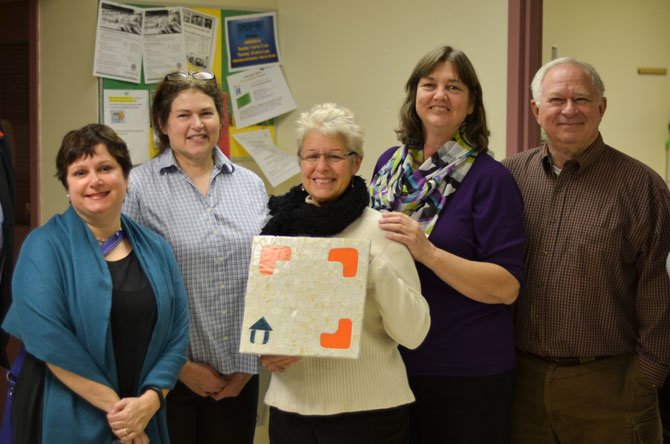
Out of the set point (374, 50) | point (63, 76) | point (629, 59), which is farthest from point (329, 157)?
point (629, 59)

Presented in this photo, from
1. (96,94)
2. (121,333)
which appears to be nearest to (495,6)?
(96,94)

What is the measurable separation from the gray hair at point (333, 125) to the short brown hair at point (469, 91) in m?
0.35

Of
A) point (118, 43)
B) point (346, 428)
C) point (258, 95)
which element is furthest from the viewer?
point (258, 95)

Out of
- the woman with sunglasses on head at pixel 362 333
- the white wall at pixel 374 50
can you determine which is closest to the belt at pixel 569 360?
the woman with sunglasses on head at pixel 362 333

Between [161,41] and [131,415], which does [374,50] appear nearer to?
[161,41]

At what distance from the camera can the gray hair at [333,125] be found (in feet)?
5.66

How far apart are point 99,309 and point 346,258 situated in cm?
59

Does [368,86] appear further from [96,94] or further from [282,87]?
[96,94]

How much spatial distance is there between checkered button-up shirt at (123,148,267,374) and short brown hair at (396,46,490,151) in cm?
53

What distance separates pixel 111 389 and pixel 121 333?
133 millimetres

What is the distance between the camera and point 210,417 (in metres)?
2.07

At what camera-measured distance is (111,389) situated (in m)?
1.71

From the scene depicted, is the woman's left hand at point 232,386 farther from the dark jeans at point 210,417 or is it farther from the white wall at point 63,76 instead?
the white wall at point 63,76

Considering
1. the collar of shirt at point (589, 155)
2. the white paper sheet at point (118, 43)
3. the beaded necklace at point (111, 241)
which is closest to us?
the beaded necklace at point (111, 241)
